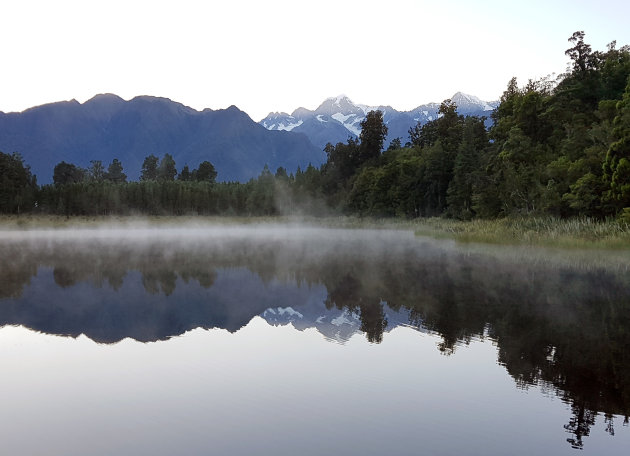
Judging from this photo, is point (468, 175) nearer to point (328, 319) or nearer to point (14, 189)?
point (328, 319)

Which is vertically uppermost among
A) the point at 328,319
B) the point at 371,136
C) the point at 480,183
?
the point at 371,136

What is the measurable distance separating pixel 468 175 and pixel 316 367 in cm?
7150

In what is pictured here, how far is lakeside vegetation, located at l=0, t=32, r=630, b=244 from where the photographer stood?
46781 mm

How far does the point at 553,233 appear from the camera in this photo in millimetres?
42625

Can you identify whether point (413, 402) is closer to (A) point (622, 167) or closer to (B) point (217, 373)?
(B) point (217, 373)

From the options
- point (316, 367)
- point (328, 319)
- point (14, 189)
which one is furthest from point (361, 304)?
point (14, 189)

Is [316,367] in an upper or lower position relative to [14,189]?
lower

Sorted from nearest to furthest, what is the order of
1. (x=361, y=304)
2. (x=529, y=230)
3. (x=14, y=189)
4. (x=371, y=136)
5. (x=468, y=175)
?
(x=361, y=304) → (x=529, y=230) → (x=468, y=175) → (x=14, y=189) → (x=371, y=136)

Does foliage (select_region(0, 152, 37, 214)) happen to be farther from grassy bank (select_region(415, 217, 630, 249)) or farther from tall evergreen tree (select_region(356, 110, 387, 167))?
grassy bank (select_region(415, 217, 630, 249))

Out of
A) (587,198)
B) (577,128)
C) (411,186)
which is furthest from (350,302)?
(411,186)

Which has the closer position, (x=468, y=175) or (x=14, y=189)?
(x=468, y=175)

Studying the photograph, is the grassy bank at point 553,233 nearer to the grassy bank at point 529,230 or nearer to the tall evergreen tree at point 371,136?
the grassy bank at point 529,230

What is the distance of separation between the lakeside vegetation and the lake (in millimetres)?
24353

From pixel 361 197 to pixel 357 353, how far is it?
105004mm
